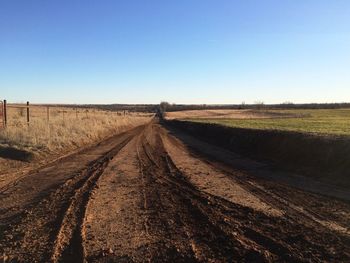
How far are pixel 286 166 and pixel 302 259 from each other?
34.5ft

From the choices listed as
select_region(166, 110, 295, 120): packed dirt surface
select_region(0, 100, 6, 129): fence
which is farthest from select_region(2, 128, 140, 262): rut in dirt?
select_region(166, 110, 295, 120): packed dirt surface

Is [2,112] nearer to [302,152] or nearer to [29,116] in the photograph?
[29,116]

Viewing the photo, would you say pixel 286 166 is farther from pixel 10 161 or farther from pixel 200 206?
pixel 10 161

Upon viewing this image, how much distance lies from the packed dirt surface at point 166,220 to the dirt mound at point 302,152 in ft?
8.02

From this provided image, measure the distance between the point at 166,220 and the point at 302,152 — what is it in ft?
33.7

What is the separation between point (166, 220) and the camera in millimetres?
7977

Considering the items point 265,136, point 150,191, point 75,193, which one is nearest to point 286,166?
point 265,136

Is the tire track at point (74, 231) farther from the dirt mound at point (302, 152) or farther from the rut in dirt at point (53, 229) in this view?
the dirt mound at point (302, 152)

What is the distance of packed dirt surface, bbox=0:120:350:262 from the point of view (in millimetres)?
6176

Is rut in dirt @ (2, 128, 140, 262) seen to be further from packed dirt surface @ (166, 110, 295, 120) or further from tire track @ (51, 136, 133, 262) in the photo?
packed dirt surface @ (166, 110, 295, 120)

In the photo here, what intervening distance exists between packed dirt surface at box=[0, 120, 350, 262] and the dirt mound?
2.45 metres

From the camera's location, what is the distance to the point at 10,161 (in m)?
16.3

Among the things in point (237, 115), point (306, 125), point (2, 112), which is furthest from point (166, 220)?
point (237, 115)

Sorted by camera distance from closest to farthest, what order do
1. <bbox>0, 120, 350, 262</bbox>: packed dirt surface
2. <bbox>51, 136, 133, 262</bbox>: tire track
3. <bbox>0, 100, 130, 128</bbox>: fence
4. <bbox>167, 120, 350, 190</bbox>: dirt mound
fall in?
<bbox>51, 136, 133, 262</bbox>: tire track → <bbox>0, 120, 350, 262</bbox>: packed dirt surface → <bbox>167, 120, 350, 190</bbox>: dirt mound → <bbox>0, 100, 130, 128</bbox>: fence
